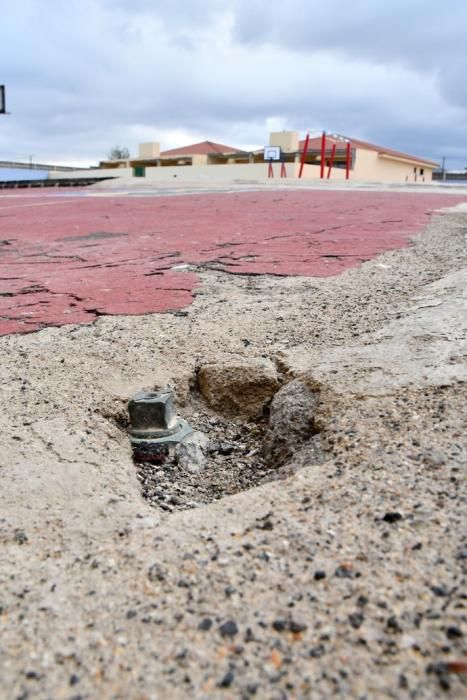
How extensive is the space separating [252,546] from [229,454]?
1.94ft

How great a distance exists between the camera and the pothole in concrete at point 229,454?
4.29 ft

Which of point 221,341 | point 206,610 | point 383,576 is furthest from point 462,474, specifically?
point 221,341

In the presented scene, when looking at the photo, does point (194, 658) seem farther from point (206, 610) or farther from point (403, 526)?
point (403, 526)

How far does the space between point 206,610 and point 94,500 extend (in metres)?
0.37

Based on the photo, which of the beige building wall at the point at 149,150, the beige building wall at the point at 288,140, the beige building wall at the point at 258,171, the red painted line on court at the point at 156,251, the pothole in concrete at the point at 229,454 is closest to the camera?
the pothole in concrete at the point at 229,454

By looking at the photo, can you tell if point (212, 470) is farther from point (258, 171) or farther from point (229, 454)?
point (258, 171)

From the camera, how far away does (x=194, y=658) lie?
73 cm

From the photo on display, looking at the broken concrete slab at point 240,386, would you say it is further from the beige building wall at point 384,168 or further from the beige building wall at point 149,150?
the beige building wall at point 149,150

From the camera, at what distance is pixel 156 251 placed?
10.6 ft

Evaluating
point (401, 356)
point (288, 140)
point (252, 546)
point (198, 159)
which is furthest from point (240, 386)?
point (198, 159)

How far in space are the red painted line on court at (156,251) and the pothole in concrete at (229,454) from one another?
733 mm

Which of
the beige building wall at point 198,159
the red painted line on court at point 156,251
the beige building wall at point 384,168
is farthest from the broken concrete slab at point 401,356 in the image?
the beige building wall at point 198,159

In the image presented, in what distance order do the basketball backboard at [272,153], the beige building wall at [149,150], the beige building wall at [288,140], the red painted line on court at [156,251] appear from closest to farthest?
the red painted line on court at [156,251] < the basketball backboard at [272,153] < the beige building wall at [288,140] < the beige building wall at [149,150]

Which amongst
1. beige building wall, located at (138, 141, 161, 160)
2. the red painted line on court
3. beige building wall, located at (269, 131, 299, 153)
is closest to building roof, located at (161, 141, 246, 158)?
beige building wall, located at (138, 141, 161, 160)
